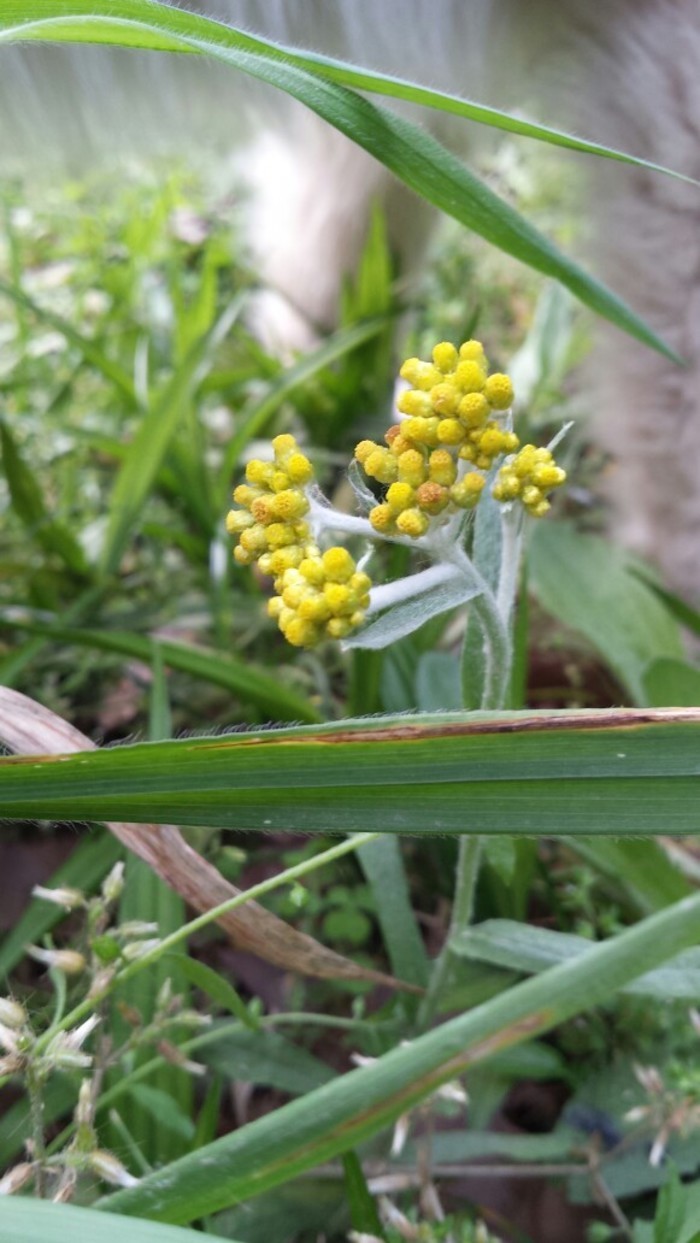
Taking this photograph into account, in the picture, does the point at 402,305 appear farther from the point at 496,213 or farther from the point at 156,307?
the point at 496,213

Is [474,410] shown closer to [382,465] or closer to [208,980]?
[382,465]

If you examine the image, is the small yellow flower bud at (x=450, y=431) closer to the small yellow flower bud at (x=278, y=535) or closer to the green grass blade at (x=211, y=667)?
the small yellow flower bud at (x=278, y=535)

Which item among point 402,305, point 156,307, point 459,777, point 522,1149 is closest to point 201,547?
point 402,305

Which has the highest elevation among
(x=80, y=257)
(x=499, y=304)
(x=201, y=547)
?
(x=80, y=257)

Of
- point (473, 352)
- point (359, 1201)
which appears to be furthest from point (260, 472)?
point (359, 1201)

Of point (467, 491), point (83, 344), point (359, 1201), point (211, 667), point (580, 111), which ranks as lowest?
point (359, 1201)

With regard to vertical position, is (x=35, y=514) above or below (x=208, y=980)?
above

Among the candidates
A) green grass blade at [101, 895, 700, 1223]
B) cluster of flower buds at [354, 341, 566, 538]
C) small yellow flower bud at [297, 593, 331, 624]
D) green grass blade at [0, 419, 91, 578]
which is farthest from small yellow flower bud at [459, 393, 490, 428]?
green grass blade at [0, 419, 91, 578]
